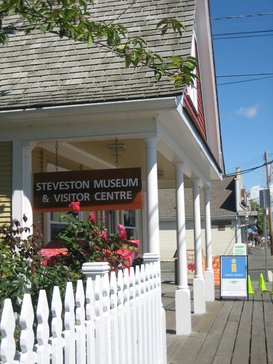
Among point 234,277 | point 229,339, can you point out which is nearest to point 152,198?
point 229,339

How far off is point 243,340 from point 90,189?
11.5ft

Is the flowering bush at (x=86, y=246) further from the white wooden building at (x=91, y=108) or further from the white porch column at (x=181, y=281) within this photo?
the white porch column at (x=181, y=281)

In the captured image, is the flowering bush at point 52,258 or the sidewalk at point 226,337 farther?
the sidewalk at point 226,337

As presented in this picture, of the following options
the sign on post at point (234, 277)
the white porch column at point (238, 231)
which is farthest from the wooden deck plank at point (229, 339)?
the white porch column at point (238, 231)

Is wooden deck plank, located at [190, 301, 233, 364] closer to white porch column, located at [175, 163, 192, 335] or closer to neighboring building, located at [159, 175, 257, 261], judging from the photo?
white porch column, located at [175, 163, 192, 335]

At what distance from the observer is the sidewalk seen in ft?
24.2

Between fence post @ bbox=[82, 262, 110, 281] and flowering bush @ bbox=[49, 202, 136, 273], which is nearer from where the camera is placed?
fence post @ bbox=[82, 262, 110, 281]

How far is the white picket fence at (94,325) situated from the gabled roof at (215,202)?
1244 inches

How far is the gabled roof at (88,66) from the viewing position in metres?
7.11

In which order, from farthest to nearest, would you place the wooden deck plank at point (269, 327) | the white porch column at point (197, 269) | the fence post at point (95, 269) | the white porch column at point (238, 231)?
the white porch column at point (238, 231)
the white porch column at point (197, 269)
the wooden deck plank at point (269, 327)
the fence post at point (95, 269)

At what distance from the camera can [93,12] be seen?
9383 millimetres

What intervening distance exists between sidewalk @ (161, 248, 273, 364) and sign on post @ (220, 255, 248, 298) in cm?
69

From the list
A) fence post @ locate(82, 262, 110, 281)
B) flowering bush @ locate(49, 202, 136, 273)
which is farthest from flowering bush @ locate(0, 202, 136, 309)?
fence post @ locate(82, 262, 110, 281)

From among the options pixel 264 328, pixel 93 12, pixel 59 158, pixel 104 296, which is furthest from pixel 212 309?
pixel 104 296
